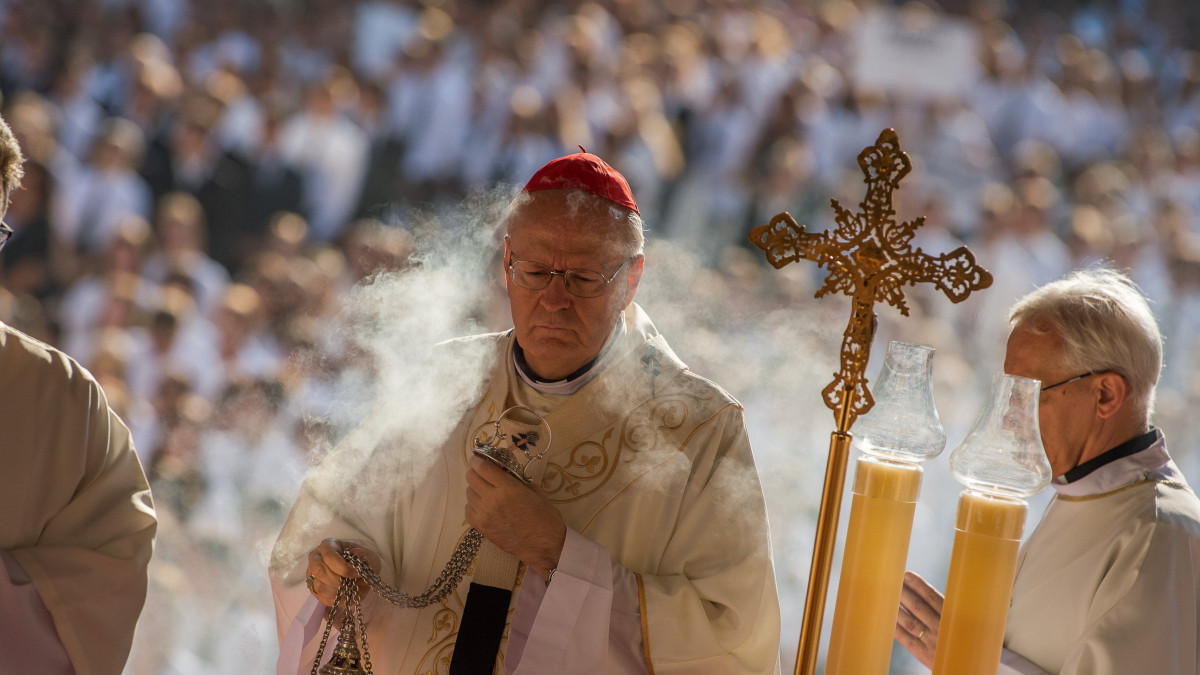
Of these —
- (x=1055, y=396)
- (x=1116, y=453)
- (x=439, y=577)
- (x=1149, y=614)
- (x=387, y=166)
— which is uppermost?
(x=387, y=166)

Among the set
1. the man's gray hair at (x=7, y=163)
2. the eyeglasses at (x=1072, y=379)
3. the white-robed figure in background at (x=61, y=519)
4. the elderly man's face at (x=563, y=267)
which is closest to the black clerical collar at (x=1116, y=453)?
the eyeglasses at (x=1072, y=379)

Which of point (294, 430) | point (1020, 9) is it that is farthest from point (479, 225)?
point (1020, 9)

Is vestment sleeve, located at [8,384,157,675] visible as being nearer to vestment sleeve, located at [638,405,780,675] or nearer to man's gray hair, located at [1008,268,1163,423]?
vestment sleeve, located at [638,405,780,675]

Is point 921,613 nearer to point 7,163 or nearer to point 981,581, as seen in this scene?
point 981,581

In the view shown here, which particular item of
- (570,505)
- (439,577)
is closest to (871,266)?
(570,505)

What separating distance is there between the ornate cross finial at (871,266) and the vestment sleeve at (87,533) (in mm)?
1491

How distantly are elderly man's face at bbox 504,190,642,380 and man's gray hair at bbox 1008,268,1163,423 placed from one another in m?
0.91

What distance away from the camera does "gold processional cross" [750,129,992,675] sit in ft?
6.21

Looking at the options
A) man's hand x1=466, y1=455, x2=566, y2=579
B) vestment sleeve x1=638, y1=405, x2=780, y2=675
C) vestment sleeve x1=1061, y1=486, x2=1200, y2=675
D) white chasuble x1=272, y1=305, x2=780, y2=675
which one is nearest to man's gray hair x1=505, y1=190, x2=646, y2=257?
white chasuble x1=272, y1=305, x2=780, y2=675

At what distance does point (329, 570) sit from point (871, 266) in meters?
1.24

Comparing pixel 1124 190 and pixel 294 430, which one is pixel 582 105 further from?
pixel 1124 190

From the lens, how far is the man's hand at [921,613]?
223 centimetres

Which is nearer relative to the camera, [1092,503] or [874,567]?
[874,567]

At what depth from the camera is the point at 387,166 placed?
6977 mm
